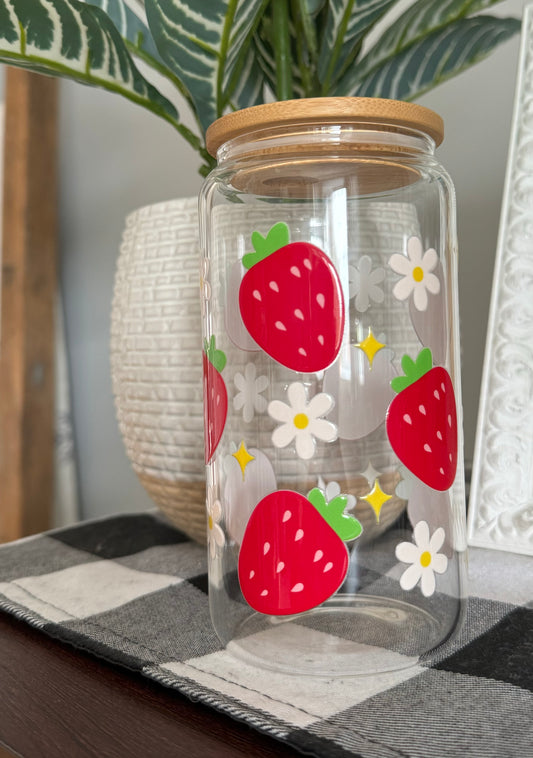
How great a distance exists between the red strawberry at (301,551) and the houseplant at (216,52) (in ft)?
0.56

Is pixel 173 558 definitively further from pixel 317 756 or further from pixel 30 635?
pixel 317 756

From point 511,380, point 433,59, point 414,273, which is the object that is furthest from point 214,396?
point 433,59

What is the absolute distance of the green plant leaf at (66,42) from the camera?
1.48 feet

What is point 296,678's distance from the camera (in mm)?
327

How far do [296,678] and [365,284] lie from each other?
0.20m

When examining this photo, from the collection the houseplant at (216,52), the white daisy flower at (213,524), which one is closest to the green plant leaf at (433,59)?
the houseplant at (216,52)

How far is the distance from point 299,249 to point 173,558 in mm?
285

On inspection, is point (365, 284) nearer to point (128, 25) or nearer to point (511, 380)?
point (511, 380)

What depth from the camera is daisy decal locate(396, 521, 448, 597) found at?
0.36 meters

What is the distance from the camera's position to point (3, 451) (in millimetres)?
1024

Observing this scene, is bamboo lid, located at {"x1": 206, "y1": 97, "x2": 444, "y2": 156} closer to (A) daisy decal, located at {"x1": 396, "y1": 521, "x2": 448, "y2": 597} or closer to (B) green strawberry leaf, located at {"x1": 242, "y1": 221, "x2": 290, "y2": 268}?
(B) green strawberry leaf, located at {"x1": 242, "y1": 221, "x2": 290, "y2": 268}

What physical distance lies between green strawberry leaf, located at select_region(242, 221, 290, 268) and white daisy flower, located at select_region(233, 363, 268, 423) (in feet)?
0.20

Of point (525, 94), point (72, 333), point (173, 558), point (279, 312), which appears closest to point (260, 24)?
point (525, 94)

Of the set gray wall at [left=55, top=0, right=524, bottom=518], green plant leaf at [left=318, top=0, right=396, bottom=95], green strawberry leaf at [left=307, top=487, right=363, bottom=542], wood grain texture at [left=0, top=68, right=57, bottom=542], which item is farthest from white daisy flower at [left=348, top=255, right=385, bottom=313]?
wood grain texture at [left=0, top=68, right=57, bottom=542]
